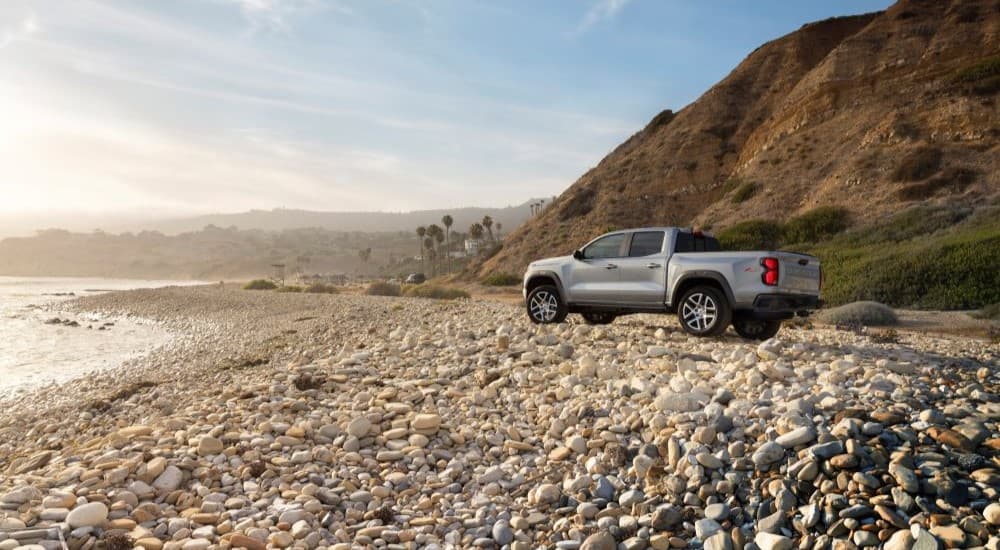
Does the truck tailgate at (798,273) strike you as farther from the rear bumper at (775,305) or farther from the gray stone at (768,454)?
the gray stone at (768,454)

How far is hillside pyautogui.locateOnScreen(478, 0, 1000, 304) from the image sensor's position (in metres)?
32.1

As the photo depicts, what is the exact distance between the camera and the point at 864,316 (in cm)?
1603

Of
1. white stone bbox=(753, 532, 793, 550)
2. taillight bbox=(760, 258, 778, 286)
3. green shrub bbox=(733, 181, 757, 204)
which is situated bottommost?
white stone bbox=(753, 532, 793, 550)

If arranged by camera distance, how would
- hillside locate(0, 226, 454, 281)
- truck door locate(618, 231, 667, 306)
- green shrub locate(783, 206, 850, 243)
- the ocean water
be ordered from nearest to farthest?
truck door locate(618, 231, 667, 306), the ocean water, green shrub locate(783, 206, 850, 243), hillside locate(0, 226, 454, 281)

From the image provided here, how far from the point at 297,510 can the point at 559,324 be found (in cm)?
796

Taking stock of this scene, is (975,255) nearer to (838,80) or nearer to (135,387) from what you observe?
(135,387)

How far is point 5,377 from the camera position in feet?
60.3

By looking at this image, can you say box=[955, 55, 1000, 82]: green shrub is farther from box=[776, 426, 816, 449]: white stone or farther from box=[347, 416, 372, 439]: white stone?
box=[347, 416, 372, 439]: white stone

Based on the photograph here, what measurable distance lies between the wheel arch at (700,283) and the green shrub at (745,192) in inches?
1204

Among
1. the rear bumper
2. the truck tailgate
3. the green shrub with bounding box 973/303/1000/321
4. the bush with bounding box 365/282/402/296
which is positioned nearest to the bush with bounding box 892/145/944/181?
the green shrub with bounding box 973/303/1000/321

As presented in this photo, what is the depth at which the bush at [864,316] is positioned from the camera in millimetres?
Answer: 15883

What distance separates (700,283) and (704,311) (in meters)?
0.51

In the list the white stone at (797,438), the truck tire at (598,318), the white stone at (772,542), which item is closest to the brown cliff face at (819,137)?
the truck tire at (598,318)

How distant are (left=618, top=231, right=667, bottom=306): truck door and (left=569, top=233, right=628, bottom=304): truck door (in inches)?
7.0
